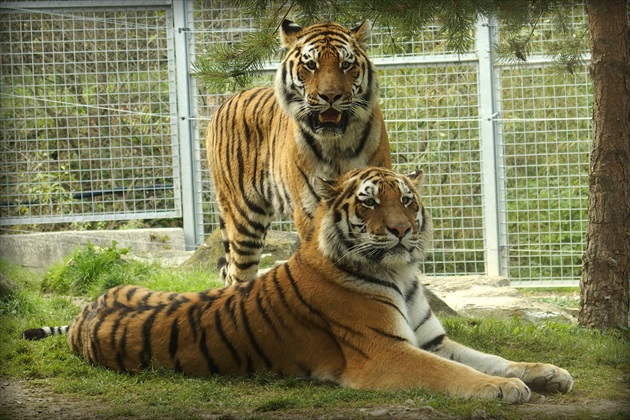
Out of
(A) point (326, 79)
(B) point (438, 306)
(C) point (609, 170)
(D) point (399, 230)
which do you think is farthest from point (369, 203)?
(B) point (438, 306)

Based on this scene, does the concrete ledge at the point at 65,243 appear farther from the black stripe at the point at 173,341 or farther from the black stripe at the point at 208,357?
the black stripe at the point at 208,357

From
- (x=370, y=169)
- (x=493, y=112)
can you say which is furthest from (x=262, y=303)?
(x=493, y=112)

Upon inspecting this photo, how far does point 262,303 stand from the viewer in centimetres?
406

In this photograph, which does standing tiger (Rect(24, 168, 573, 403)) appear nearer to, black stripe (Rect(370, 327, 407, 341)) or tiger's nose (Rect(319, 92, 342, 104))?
black stripe (Rect(370, 327, 407, 341))

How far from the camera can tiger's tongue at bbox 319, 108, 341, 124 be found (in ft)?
14.8

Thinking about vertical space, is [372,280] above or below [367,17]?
below

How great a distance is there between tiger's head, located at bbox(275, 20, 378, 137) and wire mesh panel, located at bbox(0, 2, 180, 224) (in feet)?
11.9

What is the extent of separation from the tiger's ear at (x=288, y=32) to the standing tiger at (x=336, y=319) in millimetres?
1098

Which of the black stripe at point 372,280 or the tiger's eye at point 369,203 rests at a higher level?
the tiger's eye at point 369,203

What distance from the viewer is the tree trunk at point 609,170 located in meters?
5.27

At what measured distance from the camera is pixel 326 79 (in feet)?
14.7

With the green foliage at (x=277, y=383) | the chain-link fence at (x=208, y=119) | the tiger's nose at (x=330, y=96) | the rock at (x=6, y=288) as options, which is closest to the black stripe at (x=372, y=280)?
the green foliage at (x=277, y=383)

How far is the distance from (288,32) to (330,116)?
666 mm

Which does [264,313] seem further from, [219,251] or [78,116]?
[78,116]
